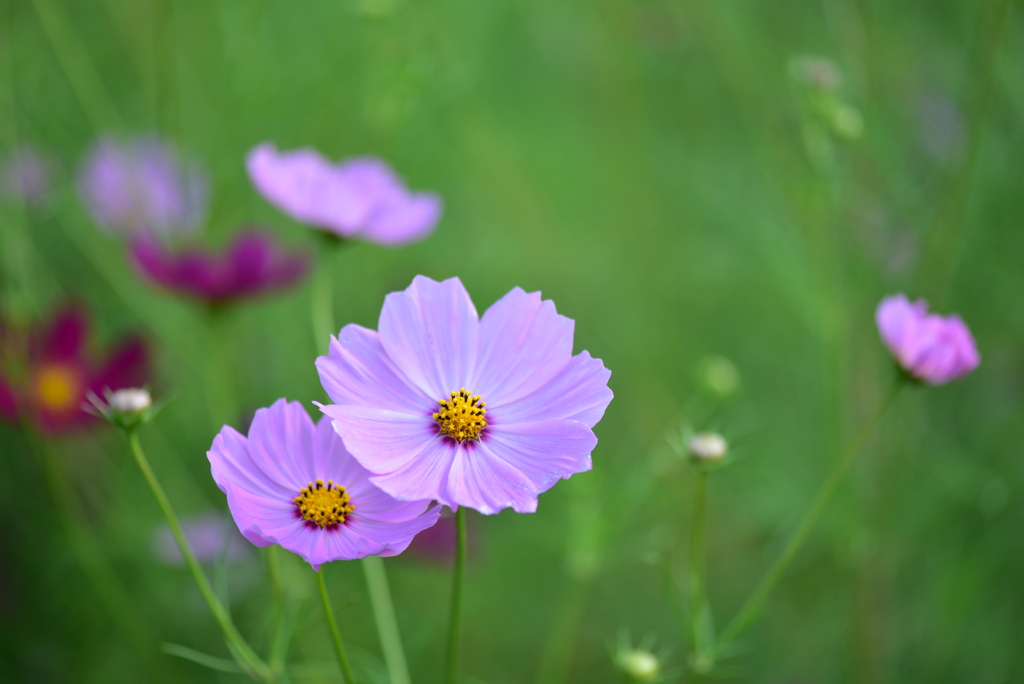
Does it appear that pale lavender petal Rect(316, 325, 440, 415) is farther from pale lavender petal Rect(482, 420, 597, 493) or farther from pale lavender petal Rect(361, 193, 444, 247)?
pale lavender petal Rect(361, 193, 444, 247)

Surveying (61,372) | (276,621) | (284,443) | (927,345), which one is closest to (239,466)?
(284,443)

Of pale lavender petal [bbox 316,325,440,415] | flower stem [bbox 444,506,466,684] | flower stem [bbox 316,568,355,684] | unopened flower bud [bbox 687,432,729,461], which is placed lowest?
flower stem [bbox 316,568,355,684]

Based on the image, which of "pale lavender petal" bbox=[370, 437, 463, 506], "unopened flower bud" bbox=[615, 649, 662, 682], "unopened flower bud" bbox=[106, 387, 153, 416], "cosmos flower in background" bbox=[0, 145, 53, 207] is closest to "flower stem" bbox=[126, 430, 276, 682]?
"unopened flower bud" bbox=[106, 387, 153, 416]

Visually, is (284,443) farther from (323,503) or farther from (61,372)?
(61,372)

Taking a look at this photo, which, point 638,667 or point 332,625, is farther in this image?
point 638,667

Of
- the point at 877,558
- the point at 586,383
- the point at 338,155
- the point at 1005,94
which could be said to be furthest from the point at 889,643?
the point at 338,155

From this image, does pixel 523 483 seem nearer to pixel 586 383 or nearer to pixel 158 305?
pixel 586 383
